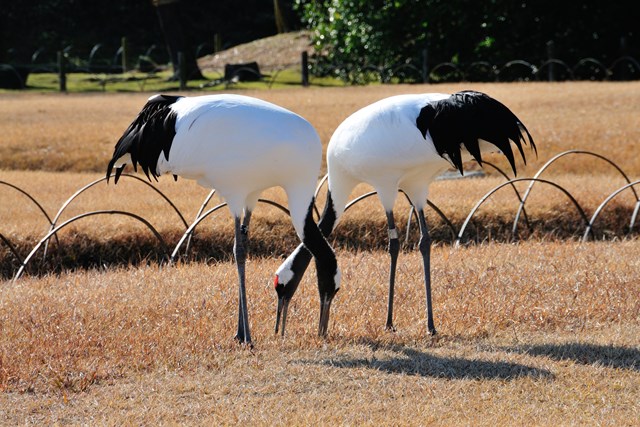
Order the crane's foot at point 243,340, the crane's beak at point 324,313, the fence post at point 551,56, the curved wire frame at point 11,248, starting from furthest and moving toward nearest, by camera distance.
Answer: the fence post at point 551,56
the curved wire frame at point 11,248
the crane's beak at point 324,313
the crane's foot at point 243,340

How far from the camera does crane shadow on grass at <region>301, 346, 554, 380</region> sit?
5.38m

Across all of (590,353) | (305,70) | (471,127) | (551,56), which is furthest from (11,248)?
(305,70)

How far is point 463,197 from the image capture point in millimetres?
11188

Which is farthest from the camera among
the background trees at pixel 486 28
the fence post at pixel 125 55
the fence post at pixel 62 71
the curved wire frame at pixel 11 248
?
the fence post at pixel 125 55

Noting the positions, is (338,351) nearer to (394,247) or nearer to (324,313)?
(324,313)

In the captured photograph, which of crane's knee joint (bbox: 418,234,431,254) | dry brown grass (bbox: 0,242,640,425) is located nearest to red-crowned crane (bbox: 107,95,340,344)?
dry brown grass (bbox: 0,242,640,425)

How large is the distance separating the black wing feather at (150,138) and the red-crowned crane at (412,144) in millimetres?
1081

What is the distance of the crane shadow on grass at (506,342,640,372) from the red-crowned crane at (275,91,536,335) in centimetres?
72

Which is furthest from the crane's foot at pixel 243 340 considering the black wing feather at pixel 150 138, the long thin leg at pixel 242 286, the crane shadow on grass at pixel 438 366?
the black wing feather at pixel 150 138

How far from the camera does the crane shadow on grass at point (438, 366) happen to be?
5.38 metres

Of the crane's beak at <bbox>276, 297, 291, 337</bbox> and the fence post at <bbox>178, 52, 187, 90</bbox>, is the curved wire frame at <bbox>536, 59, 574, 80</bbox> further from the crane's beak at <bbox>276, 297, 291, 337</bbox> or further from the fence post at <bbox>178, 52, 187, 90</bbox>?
the crane's beak at <bbox>276, 297, 291, 337</bbox>

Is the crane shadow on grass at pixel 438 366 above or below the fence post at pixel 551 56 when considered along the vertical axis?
below

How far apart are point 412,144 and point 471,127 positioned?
1.37 feet

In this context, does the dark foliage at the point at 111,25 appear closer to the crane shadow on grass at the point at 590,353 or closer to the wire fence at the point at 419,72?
the wire fence at the point at 419,72
